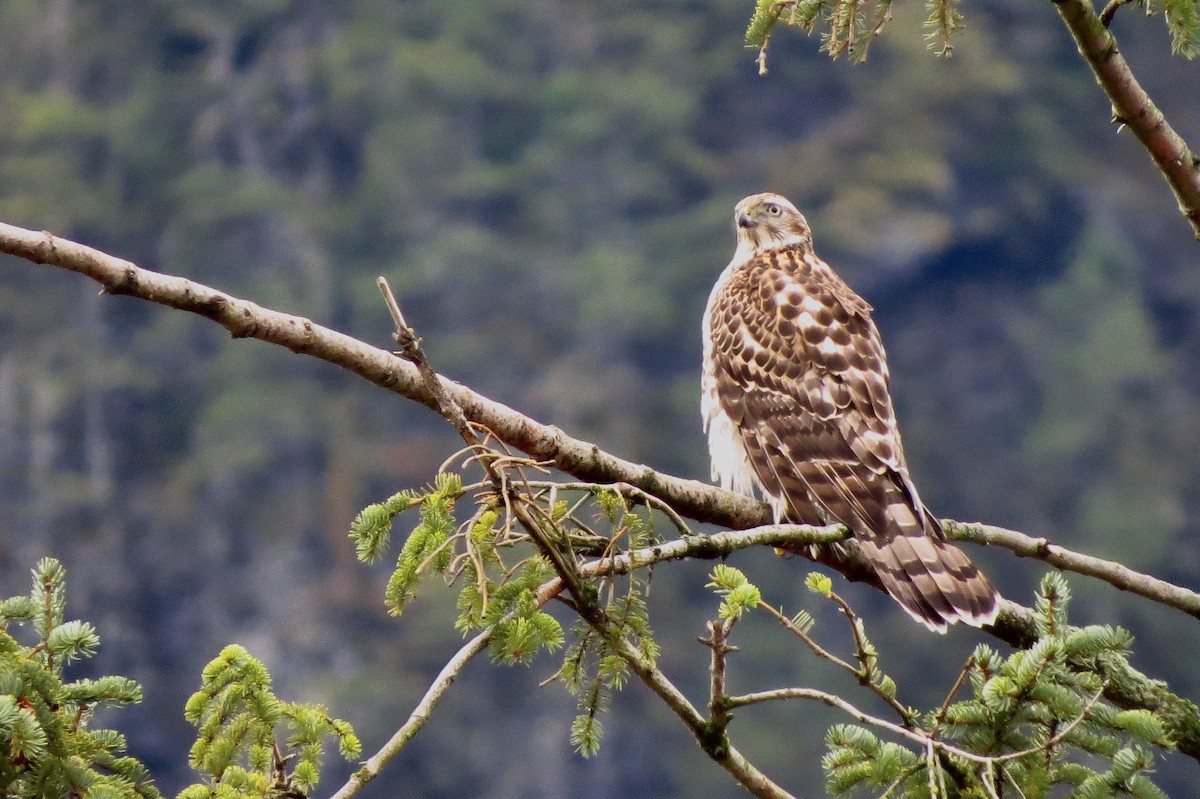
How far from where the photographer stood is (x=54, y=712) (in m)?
2.68

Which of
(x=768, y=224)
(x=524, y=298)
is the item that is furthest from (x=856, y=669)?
(x=524, y=298)

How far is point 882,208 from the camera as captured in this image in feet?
137

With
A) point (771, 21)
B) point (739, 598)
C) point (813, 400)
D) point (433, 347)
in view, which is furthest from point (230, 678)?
point (433, 347)

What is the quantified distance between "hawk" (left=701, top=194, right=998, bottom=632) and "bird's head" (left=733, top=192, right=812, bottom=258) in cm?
54

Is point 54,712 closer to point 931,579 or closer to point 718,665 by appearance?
point 718,665

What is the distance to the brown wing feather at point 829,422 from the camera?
4.12 metres

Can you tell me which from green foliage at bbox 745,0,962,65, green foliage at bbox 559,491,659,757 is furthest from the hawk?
green foliage at bbox 745,0,962,65

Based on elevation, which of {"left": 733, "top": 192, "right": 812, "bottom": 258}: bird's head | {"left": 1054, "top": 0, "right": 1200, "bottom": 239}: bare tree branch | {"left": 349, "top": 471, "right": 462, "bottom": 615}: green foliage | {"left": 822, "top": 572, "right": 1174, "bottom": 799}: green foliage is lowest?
{"left": 822, "top": 572, "right": 1174, "bottom": 799}: green foliage

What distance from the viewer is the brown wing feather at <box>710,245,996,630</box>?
4121 mm

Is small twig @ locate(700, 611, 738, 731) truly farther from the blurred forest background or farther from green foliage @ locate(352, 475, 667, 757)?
the blurred forest background

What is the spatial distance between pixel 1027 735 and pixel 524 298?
39.1 metres

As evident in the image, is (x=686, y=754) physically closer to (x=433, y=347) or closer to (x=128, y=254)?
(x=433, y=347)

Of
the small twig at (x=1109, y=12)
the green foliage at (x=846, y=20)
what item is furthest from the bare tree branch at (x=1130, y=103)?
the green foliage at (x=846, y=20)

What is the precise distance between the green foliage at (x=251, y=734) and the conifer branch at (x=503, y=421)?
0.58 m
